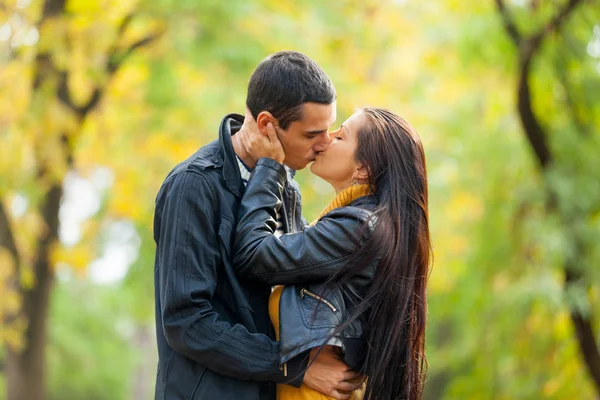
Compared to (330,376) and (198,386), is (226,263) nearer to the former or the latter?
(198,386)

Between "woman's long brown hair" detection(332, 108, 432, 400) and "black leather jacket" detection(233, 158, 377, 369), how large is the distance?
0.04 meters

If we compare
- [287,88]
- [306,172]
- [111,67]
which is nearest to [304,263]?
[287,88]

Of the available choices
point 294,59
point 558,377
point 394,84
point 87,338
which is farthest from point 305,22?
point 87,338

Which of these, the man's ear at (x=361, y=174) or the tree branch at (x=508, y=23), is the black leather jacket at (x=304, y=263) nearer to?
the man's ear at (x=361, y=174)

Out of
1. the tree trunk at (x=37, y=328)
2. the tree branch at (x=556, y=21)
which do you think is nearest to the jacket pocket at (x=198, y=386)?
the tree branch at (x=556, y=21)

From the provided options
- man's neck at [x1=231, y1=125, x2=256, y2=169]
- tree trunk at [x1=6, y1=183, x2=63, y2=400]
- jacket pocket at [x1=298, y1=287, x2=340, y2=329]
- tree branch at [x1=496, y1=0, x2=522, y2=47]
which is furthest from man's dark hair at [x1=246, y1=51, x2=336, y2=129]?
tree trunk at [x1=6, y1=183, x2=63, y2=400]

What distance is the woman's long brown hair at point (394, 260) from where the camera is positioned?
285cm

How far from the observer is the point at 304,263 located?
2756 mm

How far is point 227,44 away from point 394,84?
729 centimetres

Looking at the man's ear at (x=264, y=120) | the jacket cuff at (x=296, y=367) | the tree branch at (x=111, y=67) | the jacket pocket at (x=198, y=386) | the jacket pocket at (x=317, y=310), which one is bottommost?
the jacket pocket at (x=198, y=386)

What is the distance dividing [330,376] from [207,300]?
1.57 ft

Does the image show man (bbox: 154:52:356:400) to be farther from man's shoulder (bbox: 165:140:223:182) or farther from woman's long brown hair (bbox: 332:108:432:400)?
woman's long brown hair (bbox: 332:108:432:400)

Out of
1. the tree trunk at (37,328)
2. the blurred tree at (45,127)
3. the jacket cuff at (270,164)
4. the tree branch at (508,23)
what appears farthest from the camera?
the tree trunk at (37,328)

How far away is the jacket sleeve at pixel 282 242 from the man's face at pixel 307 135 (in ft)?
0.53
